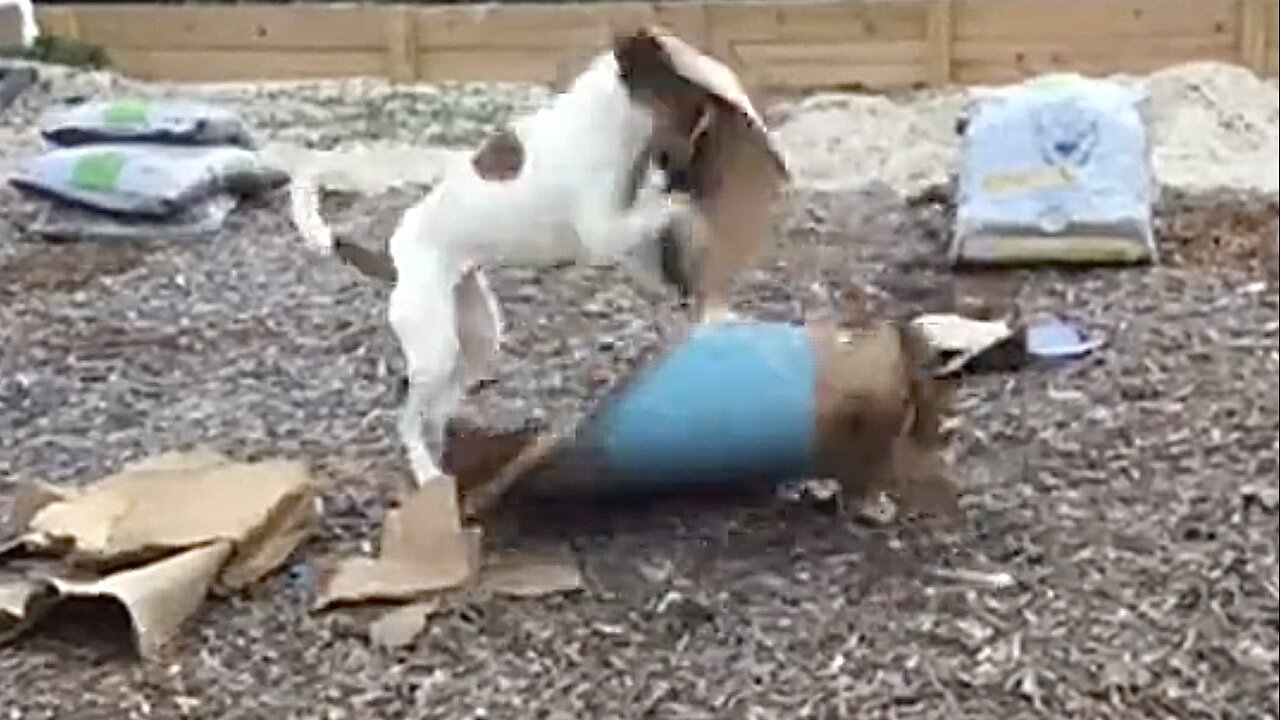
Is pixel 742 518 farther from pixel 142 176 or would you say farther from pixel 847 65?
pixel 847 65

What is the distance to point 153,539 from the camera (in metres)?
1.57

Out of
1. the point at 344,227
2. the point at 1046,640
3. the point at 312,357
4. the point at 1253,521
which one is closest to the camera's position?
the point at 1046,640

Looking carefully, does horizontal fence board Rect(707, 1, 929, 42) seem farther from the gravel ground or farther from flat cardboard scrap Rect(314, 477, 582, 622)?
flat cardboard scrap Rect(314, 477, 582, 622)

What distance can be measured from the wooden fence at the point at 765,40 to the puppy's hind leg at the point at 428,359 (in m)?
0.72

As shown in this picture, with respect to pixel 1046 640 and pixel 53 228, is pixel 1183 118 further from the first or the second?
pixel 1046 640

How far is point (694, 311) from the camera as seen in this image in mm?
1673

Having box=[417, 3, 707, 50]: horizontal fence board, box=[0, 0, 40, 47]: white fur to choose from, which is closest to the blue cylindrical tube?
box=[417, 3, 707, 50]: horizontal fence board

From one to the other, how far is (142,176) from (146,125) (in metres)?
0.16

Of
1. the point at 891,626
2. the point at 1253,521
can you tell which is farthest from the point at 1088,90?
the point at 891,626

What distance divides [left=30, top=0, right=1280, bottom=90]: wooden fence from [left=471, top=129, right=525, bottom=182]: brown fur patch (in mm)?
678

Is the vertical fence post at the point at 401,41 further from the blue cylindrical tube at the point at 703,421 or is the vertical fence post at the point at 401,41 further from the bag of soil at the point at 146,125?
the blue cylindrical tube at the point at 703,421

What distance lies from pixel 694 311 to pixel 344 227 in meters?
0.73

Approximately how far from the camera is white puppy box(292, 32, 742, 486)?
1575 mm

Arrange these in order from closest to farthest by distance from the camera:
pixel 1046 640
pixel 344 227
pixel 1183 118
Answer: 1. pixel 1046 640
2. pixel 344 227
3. pixel 1183 118
